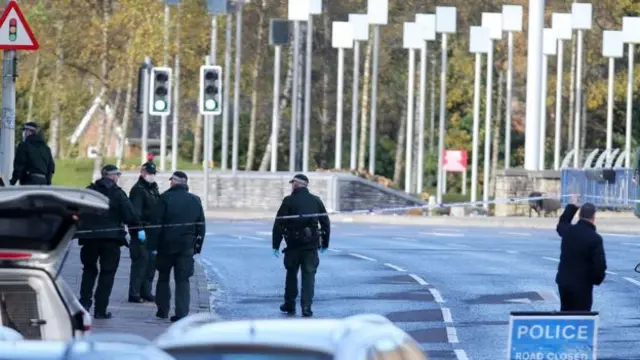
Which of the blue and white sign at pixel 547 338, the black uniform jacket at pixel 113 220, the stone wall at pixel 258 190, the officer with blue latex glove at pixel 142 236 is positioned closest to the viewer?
the blue and white sign at pixel 547 338

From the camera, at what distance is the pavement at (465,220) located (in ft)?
152

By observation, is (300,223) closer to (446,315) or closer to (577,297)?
(446,315)

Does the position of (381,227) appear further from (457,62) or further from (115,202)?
(457,62)

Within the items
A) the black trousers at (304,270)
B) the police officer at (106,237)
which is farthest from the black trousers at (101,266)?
the black trousers at (304,270)

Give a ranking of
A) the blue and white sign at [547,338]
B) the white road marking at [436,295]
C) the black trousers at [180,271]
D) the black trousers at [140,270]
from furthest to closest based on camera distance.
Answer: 1. the white road marking at [436,295]
2. the black trousers at [140,270]
3. the black trousers at [180,271]
4. the blue and white sign at [547,338]

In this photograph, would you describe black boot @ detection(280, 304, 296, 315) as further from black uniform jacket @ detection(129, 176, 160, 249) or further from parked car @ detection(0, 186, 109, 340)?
parked car @ detection(0, 186, 109, 340)

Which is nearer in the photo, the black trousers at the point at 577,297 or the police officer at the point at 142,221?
the black trousers at the point at 577,297

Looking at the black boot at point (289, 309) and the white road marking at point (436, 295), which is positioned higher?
the black boot at point (289, 309)

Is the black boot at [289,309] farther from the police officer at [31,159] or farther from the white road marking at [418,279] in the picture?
the white road marking at [418,279]

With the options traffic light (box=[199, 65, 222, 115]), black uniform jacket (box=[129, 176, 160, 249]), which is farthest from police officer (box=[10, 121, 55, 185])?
traffic light (box=[199, 65, 222, 115])

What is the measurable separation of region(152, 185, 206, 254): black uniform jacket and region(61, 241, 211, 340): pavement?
85 centimetres

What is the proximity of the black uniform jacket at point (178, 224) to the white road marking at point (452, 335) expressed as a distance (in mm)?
2885

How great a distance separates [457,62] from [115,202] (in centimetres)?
6105

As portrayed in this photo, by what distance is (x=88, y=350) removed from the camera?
284 inches
